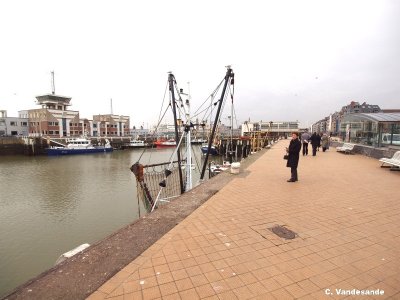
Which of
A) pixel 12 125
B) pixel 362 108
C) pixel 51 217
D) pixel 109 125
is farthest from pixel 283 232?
pixel 362 108

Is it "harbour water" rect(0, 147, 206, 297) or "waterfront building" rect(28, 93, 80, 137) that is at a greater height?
"waterfront building" rect(28, 93, 80, 137)

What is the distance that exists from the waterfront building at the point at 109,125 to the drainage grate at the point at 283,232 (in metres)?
82.5

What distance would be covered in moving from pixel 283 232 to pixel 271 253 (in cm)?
81

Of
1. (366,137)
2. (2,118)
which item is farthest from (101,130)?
(366,137)

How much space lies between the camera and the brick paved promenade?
2666mm

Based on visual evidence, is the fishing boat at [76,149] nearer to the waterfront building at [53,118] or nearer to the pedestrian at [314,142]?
the waterfront building at [53,118]

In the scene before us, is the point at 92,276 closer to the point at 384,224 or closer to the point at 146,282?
the point at 146,282

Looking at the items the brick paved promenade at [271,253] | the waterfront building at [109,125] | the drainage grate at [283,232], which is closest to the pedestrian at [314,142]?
the brick paved promenade at [271,253]

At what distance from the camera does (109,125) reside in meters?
82.2

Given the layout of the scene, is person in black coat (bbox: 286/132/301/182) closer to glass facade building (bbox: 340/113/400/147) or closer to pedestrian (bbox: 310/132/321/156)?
glass facade building (bbox: 340/113/400/147)

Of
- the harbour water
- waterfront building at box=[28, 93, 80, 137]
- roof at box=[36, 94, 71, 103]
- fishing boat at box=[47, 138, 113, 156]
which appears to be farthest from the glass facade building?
roof at box=[36, 94, 71, 103]

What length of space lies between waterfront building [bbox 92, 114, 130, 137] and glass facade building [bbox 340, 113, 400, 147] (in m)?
76.8

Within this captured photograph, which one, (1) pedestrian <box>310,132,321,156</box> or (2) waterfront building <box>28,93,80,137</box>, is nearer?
(1) pedestrian <box>310,132,321,156</box>

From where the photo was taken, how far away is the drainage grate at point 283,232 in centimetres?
395
